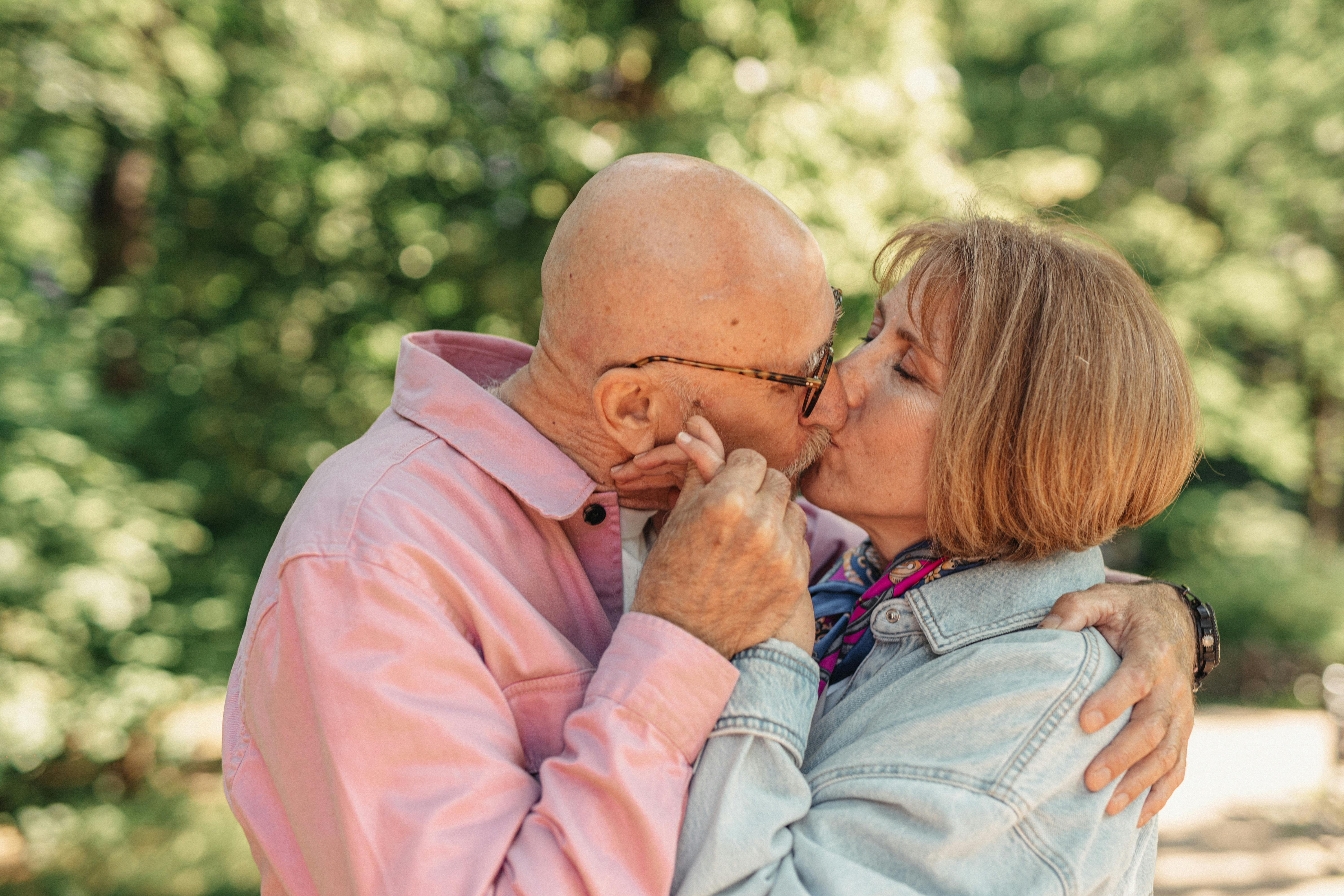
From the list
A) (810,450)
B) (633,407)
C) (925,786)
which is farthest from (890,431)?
(925,786)

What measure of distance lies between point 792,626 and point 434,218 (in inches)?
178

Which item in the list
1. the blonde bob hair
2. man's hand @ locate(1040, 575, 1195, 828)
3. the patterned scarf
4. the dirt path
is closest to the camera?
man's hand @ locate(1040, 575, 1195, 828)

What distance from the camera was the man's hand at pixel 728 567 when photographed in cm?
173

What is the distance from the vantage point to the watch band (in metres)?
2.17

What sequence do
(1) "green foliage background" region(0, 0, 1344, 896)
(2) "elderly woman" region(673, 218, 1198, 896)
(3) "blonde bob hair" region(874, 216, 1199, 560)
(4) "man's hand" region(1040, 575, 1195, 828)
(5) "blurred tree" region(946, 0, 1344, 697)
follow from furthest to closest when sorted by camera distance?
1. (5) "blurred tree" region(946, 0, 1344, 697)
2. (1) "green foliage background" region(0, 0, 1344, 896)
3. (3) "blonde bob hair" region(874, 216, 1199, 560)
4. (4) "man's hand" region(1040, 575, 1195, 828)
5. (2) "elderly woman" region(673, 218, 1198, 896)

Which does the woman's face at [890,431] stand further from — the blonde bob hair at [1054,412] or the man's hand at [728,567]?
the man's hand at [728,567]

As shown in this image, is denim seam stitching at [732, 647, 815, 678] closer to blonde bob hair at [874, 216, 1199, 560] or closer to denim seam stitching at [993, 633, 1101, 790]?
denim seam stitching at [993, 633, 1101, 790]

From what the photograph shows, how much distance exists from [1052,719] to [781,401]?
85 cm

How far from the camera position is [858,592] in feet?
8.21

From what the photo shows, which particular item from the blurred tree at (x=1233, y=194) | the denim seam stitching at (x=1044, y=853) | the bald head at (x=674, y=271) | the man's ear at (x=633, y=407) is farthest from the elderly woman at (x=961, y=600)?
the blurred tree at (x=1233, y=194)

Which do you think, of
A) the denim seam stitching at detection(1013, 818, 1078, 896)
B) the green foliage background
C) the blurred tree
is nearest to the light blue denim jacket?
the denim seam stitching at detection(1013, 818, 1078, 896)

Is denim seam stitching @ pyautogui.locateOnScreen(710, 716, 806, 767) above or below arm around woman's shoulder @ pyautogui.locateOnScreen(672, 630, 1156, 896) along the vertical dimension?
above

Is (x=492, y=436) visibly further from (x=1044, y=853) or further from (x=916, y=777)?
(x=1044, y=853)

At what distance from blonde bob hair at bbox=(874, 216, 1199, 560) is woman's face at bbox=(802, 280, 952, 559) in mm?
58
